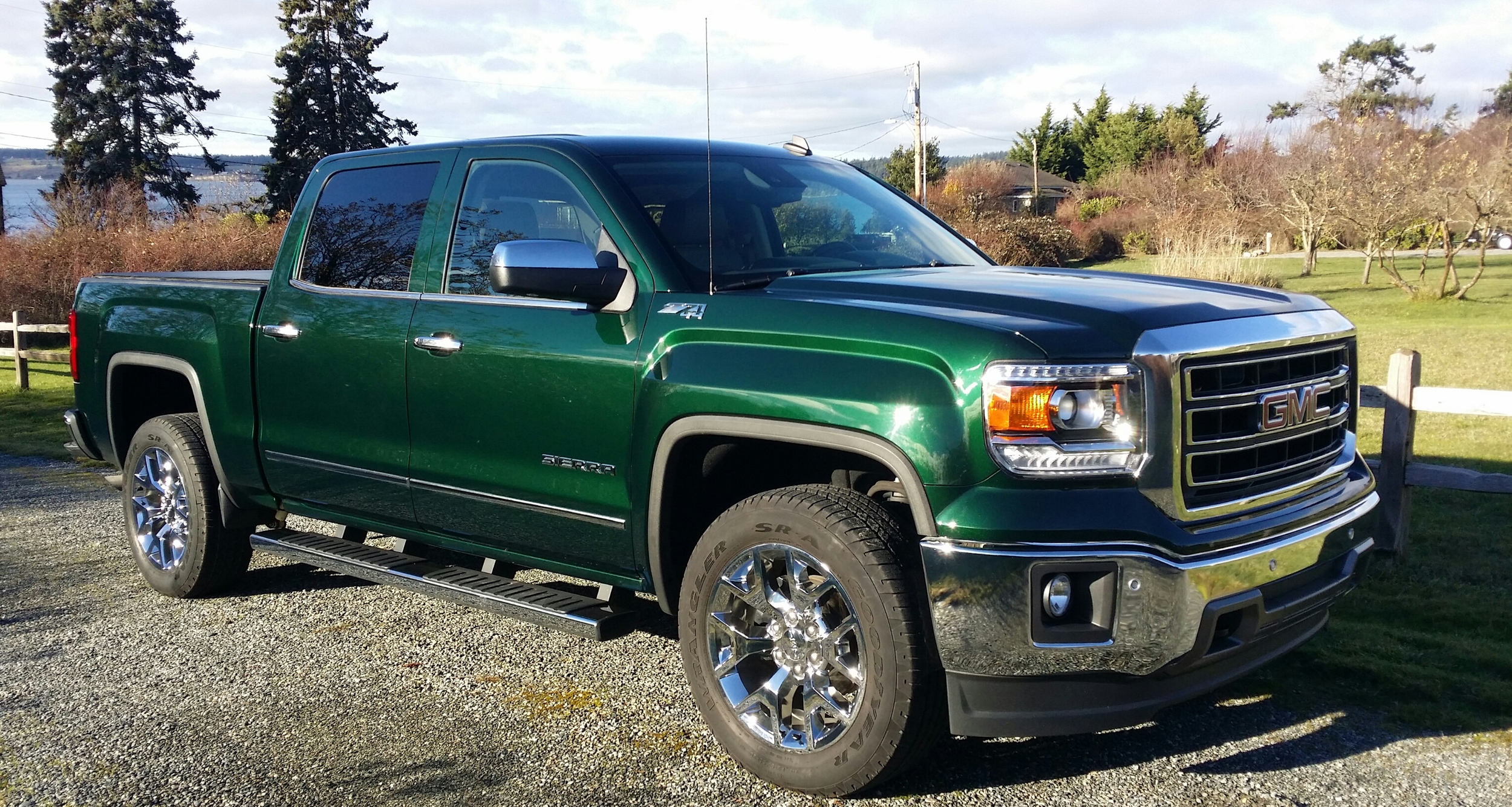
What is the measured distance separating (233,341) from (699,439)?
8.69ft

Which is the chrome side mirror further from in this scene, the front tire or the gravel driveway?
the gravel driveway

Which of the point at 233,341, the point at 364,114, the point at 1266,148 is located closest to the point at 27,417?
the point at 233,341

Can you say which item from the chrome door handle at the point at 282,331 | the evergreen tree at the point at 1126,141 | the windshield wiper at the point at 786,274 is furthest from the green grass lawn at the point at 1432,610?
the evergreen tree at the point at 1126,141

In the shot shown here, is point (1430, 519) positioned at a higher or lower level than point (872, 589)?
lower

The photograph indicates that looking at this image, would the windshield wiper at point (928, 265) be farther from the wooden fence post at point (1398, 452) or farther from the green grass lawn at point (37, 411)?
the green grass lawn at point (37, 411)

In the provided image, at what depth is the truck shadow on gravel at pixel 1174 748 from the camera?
375 centimetres

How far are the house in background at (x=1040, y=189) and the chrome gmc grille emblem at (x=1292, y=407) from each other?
67.7 m

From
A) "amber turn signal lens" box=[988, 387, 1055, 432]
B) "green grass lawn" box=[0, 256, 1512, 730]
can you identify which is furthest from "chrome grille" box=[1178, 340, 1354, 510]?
"green grass lawn" box=[0, 256, 1512, 730]

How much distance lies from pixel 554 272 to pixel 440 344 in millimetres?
840

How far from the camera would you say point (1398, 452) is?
6.36m

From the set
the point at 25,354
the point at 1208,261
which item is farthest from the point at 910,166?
the point at 25,354

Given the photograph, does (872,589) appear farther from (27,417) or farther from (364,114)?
(364,114)

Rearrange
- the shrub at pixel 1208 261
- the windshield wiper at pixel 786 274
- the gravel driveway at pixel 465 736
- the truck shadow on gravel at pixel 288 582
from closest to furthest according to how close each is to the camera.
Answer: the gravel driveway at pixel 465 736 → the windshield wiper at pixel 786 274 → the truck shadow on gravel at pixel 288 582 → the shrub at pixel 1208 261

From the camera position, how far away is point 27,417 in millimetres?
13633
